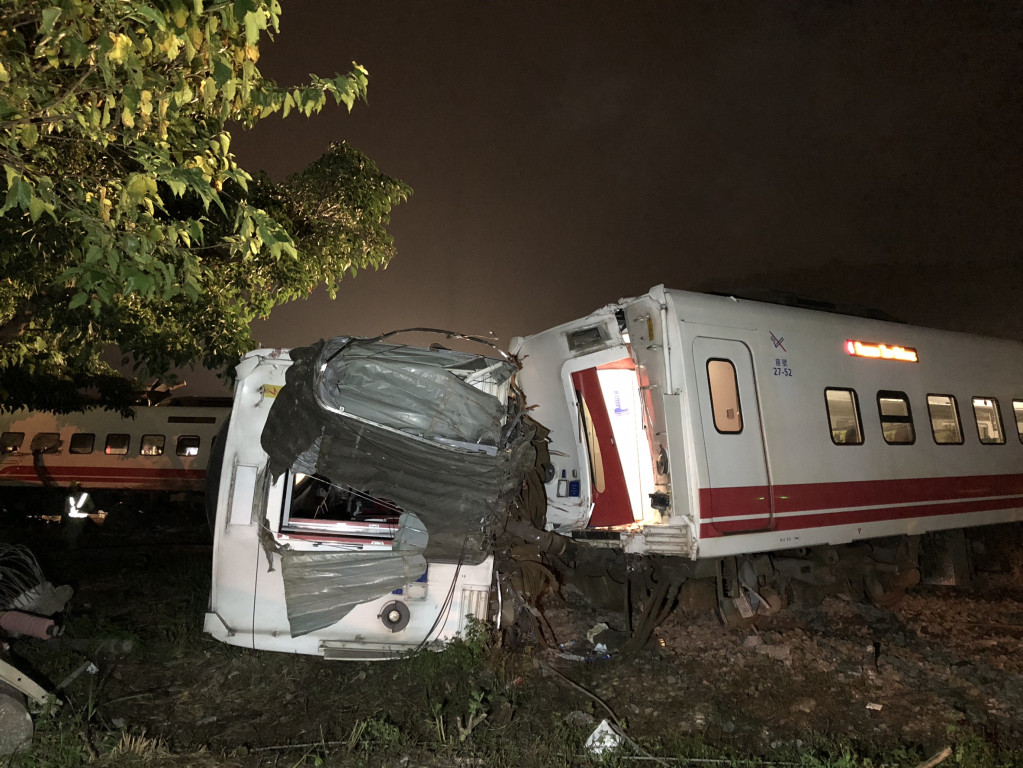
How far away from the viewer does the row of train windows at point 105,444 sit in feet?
53.3

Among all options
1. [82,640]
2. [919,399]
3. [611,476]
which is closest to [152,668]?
[82,640]

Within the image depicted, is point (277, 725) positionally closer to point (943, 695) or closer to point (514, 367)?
point (514, 367)

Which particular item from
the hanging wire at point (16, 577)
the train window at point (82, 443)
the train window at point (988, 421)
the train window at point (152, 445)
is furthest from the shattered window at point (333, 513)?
the train window at point (82, 443)

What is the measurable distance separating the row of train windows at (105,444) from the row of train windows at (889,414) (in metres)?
14.3

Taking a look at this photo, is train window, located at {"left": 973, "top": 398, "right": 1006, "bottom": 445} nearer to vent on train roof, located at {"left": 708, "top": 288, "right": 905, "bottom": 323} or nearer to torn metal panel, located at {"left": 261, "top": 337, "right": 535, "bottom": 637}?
vent on train roof, located at {"left": 708, "top": 288, "right": 905, "bottom": 323}

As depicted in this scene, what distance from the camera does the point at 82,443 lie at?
16.3m

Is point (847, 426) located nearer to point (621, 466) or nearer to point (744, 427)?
point (744, 427)

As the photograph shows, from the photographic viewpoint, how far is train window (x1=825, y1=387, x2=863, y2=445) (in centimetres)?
688

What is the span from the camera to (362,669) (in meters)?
5.18

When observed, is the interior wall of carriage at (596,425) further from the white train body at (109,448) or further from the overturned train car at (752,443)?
the white train body at (109,448)

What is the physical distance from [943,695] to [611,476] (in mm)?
3210

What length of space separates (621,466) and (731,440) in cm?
115

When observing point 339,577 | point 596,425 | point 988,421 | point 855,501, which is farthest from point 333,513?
point 988,421

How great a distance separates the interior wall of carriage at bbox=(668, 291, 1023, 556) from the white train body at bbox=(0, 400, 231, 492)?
45.9 feet
